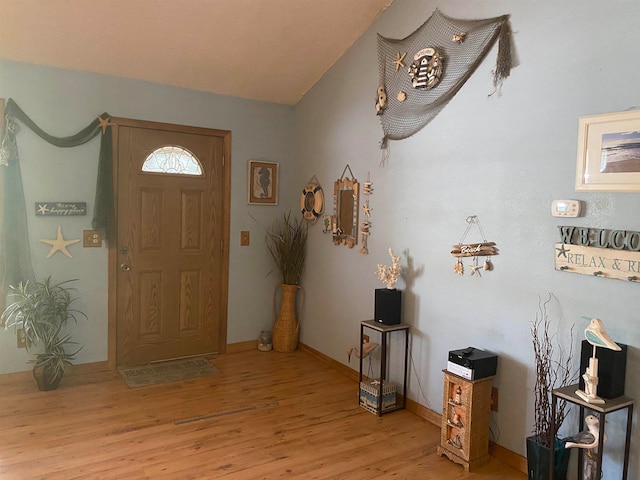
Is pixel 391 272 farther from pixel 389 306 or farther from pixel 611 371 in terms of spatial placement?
pixel 611 371

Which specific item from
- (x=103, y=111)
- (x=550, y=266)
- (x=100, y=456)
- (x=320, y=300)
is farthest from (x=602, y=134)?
(x=103, y=111)

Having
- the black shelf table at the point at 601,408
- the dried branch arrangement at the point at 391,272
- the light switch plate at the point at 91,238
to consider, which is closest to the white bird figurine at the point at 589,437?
the black shelf table at the point at 601,408

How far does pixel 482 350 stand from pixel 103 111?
3.38 m

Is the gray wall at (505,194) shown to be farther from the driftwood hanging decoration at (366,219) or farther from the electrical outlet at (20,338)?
the electrical outlet at (20,338)

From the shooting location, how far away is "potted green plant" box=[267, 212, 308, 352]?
4.62m

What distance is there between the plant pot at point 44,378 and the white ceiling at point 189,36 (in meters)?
2.30

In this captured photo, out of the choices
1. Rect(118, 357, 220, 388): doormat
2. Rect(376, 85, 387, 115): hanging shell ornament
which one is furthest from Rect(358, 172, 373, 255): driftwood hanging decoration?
Rect(118, 357, 220, 388): doormat

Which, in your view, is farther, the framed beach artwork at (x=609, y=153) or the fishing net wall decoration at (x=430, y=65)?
the fishing net wall decoration at (x=430, y=65)

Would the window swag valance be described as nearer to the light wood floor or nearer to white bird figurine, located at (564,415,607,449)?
the light wood floor

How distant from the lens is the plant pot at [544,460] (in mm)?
2389

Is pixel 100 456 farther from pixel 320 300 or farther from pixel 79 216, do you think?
pixel 320 300

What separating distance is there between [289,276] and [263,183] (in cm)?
94

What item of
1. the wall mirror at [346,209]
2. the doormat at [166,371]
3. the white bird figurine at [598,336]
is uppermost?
the wall mirror at [346,209]

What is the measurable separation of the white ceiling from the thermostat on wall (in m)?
2.07
